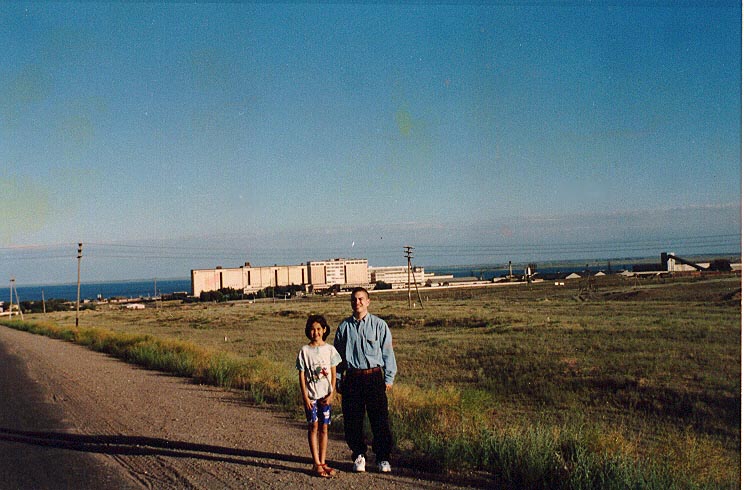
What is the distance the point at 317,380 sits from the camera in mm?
6395

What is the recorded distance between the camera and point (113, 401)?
11875 mm

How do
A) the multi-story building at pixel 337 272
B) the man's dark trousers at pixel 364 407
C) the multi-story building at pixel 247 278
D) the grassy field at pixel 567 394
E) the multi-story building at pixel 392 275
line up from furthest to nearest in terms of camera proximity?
1. the multi-story building at pixel 392 275
2. the multi-story building at pixel 337 272
3. the multi-story building at pixel 247 278
4. the grassy field at pixel 567 394
5. the man's dark trousers at pixel 364 407

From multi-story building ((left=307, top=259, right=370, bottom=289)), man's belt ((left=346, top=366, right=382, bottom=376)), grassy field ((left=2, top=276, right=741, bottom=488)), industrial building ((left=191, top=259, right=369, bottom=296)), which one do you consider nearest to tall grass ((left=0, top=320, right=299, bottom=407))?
grassy field ((left=2, top=276, right=741, bottom=488))

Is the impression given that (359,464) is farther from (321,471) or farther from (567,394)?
(567,394)

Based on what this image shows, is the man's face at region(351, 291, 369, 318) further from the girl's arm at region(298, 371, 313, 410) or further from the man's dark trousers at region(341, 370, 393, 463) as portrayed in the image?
the girl's arm at region(298, 371, 313, 410)

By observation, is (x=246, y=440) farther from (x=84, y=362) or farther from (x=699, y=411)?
(x=84, y=362)

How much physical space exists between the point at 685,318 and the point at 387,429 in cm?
3274

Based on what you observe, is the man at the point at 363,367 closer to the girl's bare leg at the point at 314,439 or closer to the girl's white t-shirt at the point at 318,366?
the girl's white t-shirt at the point at 318,366

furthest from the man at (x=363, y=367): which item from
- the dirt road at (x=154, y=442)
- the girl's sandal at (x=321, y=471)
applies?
the dirt road at (x=154, y=442)

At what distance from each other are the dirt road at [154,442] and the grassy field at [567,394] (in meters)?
0.85

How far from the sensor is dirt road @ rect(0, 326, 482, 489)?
648 cm

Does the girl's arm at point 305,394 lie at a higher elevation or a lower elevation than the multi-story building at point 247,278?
higher

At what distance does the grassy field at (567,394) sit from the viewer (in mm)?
6770

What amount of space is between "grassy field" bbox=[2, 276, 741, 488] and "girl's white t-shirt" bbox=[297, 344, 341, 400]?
143 cm
